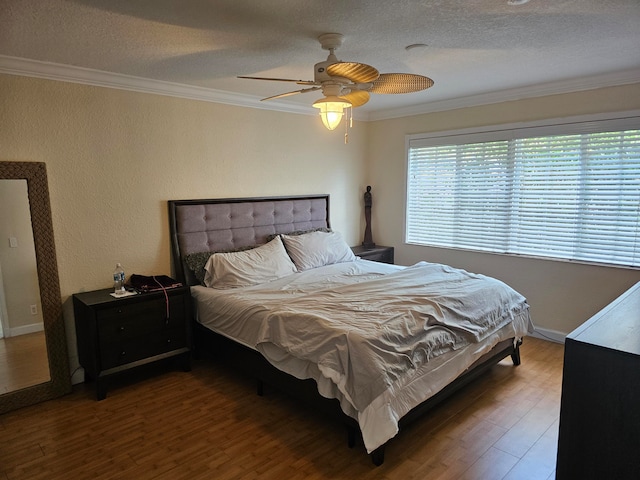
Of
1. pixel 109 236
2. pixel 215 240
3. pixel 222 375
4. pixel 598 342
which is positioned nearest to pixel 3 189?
pixel 109 236

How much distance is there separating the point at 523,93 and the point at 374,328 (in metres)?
3.07

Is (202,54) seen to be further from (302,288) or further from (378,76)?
(302,288)

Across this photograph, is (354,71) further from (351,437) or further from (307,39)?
(351,437)

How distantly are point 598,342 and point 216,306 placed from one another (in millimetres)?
2631

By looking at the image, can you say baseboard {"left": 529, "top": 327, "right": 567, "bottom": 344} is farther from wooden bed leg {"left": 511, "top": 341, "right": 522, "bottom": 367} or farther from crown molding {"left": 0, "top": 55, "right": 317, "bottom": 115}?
crown molding {"left": 0, "top": 55, "right": 317, "bottom": 115}

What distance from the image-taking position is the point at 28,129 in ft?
9.79

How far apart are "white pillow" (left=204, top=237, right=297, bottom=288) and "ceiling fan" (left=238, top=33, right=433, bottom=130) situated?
1581 mm

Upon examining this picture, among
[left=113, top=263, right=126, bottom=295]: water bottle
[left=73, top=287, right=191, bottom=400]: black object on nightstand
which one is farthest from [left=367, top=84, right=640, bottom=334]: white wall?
[left=113, top=263, right=126, bottom=295]: water bottle

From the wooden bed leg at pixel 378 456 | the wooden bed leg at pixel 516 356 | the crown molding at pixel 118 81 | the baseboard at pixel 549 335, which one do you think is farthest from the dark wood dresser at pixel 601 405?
the crown molding at pixel 118 81

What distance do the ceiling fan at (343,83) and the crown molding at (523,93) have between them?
1.97 m

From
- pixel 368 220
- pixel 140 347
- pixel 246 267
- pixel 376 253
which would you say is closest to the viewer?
pixel 140 347

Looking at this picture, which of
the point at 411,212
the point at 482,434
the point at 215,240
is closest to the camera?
the point at 482,434

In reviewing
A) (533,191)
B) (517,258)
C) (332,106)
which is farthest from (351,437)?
(533,191)

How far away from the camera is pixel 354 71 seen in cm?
223
